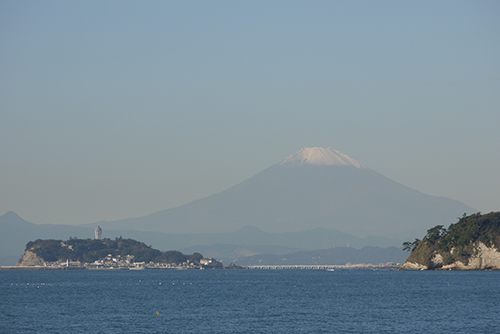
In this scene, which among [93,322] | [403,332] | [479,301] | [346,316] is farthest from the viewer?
[479,301]

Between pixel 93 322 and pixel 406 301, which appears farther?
pixel 406 301

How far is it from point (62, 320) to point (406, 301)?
2127 inches

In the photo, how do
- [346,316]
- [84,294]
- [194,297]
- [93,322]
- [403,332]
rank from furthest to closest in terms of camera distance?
1. [84,294]
2. [194,297]
3. [346,316]
4. [93,322]
5. [403,332]

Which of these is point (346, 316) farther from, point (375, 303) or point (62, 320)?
point (62, 320)

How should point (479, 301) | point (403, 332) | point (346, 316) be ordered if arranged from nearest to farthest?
point (403, 332) → point (346, 316) → point (479, 301)

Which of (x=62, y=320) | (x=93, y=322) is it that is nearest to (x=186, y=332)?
(x=93, y=322)

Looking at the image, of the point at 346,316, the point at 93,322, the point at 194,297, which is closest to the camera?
the point at 93,322

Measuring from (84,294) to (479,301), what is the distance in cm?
7396

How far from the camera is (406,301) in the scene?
10450 centimetres

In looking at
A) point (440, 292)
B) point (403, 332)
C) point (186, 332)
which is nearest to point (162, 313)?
point (186, 332)

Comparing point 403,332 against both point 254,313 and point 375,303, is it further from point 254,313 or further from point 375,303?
point 375,303

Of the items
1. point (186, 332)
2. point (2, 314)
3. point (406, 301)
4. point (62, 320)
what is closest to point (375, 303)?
point (406, 301)

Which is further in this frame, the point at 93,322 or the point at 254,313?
the point at 254,313

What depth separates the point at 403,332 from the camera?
Result: 230 ft
